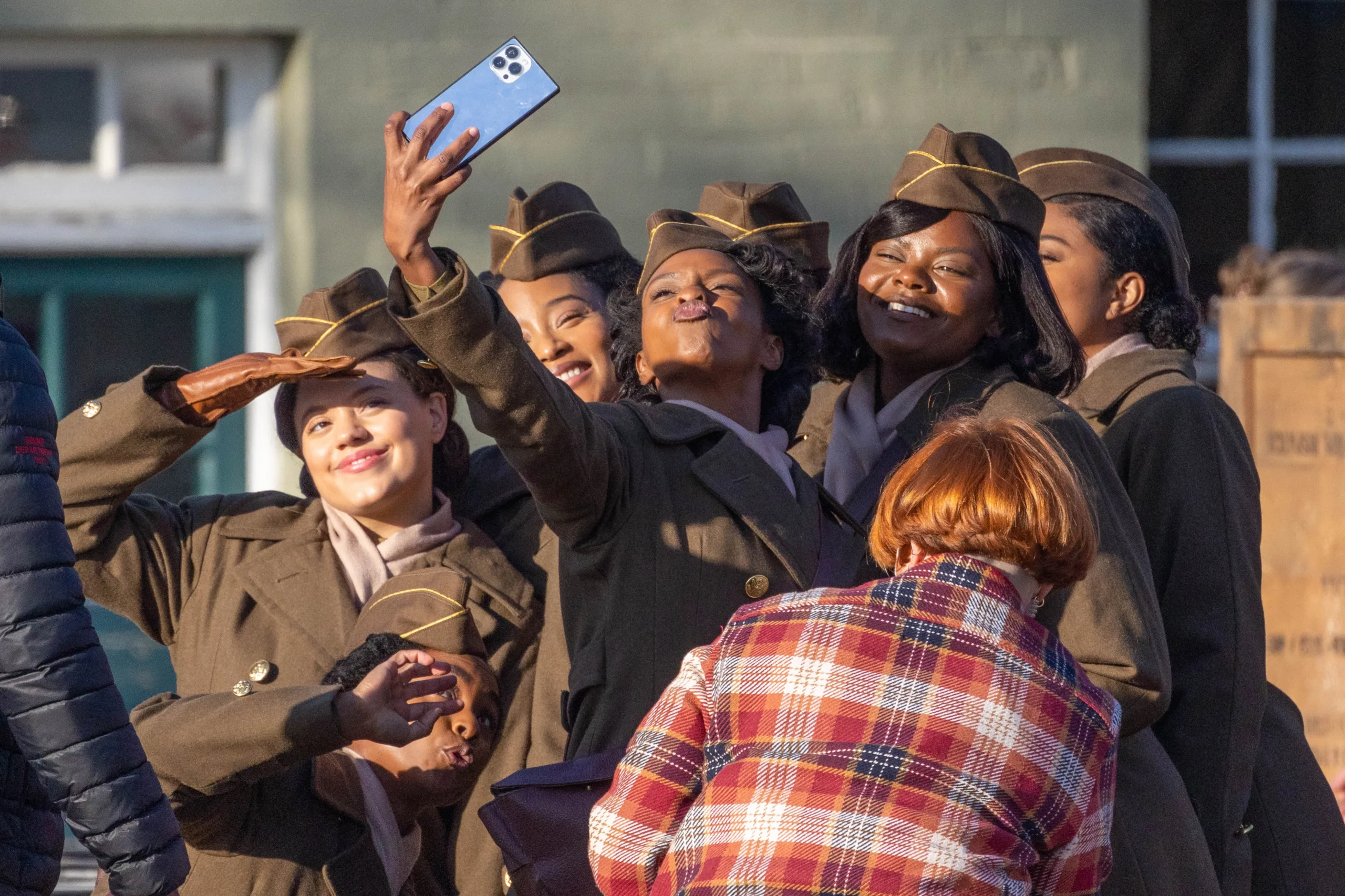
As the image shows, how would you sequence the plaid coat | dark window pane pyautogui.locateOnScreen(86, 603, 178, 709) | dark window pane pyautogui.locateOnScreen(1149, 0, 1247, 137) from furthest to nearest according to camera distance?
dark window pane pyautogui.locateOnScreen(1149, 0, 1247, 137) → dark window pane pyautogui.locateOnScreen(86, 603, 178, 709) → the plaid coat

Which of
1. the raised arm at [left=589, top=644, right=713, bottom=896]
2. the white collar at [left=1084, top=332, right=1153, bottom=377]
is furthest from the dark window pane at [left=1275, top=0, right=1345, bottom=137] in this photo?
the raised arm at [left=589, top=644, right=713, bottom=896]

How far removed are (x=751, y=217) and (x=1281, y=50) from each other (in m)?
3.06

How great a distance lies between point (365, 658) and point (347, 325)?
70 cm

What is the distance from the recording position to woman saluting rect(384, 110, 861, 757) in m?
2.37

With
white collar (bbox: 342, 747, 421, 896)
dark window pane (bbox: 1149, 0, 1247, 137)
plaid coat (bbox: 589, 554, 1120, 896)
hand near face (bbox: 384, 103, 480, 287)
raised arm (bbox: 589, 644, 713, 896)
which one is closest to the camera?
plaid coat (bbox: 589, 554, 1120, 896)

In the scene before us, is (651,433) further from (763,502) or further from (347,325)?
(347,325)

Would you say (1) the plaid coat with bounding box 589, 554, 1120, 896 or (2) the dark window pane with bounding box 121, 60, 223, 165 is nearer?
(1) the plaid coat with bounding box 589, 554, 1120, 896

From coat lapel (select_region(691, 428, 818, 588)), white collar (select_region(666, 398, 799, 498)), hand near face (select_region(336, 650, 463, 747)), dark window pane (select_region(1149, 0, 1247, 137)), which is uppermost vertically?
dark window pane (select_region(1149, 0, 1247, 137))

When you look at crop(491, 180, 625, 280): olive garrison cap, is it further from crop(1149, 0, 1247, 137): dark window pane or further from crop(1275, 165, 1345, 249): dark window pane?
crop(1275, 165, 1345, 249): dark window pane

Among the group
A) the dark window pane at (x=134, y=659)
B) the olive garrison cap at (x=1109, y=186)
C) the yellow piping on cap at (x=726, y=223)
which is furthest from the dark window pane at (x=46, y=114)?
the olive garrison cap at (x=1109, y=186)

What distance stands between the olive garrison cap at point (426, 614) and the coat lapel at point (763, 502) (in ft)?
1.88

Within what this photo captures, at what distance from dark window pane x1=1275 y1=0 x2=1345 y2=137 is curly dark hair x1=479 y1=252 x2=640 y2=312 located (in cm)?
291

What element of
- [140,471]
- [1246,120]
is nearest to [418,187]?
[140,471]

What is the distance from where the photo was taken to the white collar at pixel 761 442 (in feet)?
9.13
